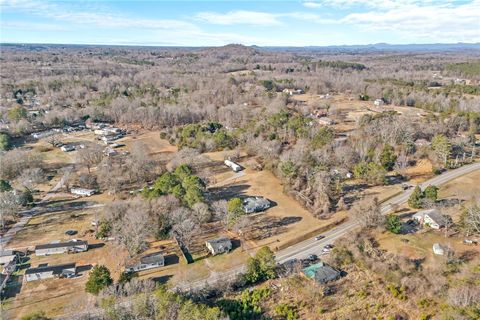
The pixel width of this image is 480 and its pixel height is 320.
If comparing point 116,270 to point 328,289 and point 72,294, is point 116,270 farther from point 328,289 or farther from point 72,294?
point 328,289

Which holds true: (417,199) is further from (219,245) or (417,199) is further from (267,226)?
(219,245)

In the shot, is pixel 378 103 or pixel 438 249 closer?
pixel 438 249

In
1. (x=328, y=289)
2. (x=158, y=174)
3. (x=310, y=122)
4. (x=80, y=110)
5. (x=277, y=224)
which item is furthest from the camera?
(x=80, y=110)

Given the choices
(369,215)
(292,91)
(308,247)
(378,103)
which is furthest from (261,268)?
(292,91)

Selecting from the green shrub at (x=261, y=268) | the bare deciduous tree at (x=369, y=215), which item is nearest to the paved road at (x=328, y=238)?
the bare deciduous tree at (x=369, y=215)

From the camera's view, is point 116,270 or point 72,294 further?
point 116,270

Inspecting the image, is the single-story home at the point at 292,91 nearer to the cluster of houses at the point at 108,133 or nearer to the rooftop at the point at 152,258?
the cluster of houses at the point at 108,133

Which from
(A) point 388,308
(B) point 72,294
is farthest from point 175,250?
(A) point 388,308

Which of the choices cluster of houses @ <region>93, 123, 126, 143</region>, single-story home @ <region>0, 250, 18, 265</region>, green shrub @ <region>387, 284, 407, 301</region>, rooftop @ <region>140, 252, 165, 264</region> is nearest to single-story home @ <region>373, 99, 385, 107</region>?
cluster of houses @ <region>93, 123, 126, 143</region>
